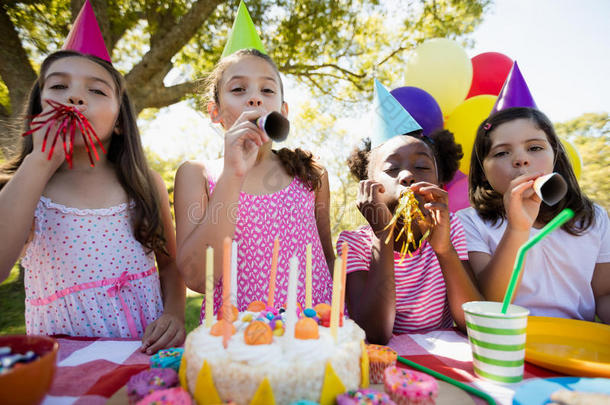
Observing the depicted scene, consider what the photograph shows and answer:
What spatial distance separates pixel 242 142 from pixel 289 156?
68 centimetres

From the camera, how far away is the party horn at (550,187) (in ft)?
4.93

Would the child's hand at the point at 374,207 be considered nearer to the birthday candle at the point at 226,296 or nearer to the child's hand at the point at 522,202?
the child's hand at the point at 522,202

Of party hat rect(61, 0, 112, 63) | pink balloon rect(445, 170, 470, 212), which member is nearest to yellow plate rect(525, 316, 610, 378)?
pink balloon rect(445, 170, 470, 212)

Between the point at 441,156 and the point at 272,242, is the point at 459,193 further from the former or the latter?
the point at 272,242

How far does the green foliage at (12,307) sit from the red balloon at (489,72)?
6.47m

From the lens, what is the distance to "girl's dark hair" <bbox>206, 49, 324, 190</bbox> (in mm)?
2229

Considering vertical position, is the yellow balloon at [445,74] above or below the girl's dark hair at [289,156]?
above

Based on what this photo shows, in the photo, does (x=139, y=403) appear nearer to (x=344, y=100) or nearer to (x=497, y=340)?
(x=497, y=340)

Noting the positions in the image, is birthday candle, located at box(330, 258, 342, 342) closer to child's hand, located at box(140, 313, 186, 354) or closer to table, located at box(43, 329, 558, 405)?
table, located at box(43, 329, 558, 405)

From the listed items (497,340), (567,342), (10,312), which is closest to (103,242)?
(497,340)

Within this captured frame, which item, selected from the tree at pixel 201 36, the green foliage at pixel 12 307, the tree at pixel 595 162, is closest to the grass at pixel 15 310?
the green foliage at pixel 12 307

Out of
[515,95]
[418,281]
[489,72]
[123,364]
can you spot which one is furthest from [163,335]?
[489,72]

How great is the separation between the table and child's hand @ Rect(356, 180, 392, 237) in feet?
1.79

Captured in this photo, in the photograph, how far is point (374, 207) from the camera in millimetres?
1746
